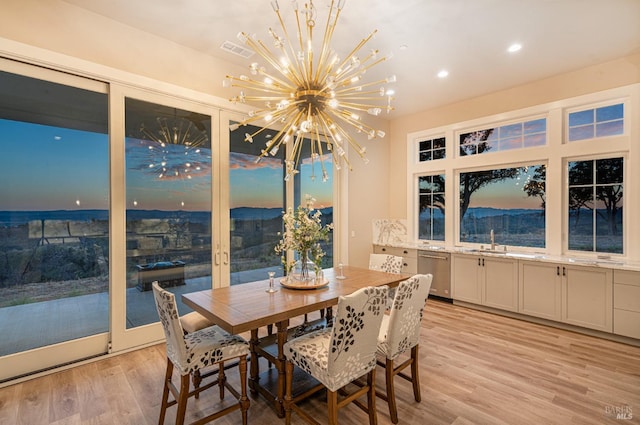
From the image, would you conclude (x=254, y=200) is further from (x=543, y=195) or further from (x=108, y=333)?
(x=543, y=195)

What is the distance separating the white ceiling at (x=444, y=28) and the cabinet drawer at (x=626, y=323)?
311 centimetres

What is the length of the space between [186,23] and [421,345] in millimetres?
4350

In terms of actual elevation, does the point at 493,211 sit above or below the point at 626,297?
above

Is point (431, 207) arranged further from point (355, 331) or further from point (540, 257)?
point (355, 331)

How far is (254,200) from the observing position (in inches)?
173

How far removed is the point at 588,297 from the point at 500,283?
3.16 feet

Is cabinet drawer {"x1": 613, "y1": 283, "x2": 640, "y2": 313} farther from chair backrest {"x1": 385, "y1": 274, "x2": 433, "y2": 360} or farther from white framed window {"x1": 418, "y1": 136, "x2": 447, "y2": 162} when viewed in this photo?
white framed window {"x1": 418, "y1": 136, "x2": 447, "y2": 162}

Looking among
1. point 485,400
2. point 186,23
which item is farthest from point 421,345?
point 186,23

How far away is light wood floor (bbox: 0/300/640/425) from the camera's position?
2.25m

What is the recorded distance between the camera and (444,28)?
10.7 ft

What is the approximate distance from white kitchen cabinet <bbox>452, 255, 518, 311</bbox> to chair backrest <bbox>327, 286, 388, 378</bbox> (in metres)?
3.24

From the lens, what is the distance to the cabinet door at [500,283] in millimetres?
4297

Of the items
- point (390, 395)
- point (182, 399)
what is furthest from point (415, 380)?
point (182, 399)

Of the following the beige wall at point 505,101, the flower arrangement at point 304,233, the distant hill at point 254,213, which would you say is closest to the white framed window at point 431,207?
the beige wall at point 505,101
